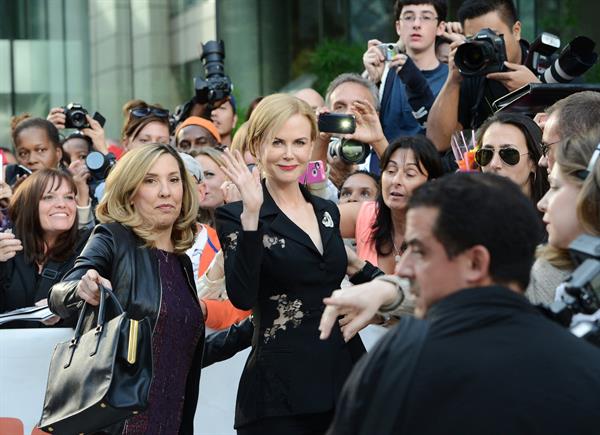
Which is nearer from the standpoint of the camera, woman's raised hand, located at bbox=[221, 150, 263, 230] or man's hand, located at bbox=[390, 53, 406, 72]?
woman's raised hand, located at bbox=[221, 150, 263, 230]

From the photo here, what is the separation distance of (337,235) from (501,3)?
97.0 inches

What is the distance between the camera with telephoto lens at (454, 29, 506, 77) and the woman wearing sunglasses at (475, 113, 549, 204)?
2.33 feet

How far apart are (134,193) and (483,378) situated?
9.04 ft

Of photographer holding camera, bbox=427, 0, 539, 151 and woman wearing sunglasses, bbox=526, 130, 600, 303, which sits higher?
photographer holding camera, bbox=427, 0, 539, 151

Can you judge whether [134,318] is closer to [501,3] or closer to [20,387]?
[20,387]

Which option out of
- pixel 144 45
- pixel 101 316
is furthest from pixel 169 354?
pixel 144 45

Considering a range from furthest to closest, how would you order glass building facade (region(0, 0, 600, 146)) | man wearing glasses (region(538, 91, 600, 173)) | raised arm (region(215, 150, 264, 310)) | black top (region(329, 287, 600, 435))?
glass building facade (region(0, 0, 600, 146)), raised arm (region(215, 150, 264, 310)), man wearing glasses (region(538, 91, 600, 173)), black top (region(329, 287, 600, 435))

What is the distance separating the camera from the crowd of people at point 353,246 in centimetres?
254

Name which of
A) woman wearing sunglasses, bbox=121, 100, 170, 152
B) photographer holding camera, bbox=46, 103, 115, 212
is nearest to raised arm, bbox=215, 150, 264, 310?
photographer holding camera, bbox=46, 103, 115, 212

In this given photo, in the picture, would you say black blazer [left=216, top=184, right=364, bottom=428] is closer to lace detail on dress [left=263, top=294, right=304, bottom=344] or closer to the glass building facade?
lace detail on dress [left=263, top=294, right=304, bottom=344]

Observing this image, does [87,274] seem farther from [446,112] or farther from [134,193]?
[446,112]

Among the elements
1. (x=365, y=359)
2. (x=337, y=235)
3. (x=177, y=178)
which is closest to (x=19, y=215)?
(x=177, y=178)

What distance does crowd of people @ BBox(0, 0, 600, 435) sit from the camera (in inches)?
100

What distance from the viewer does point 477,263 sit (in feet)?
8.54
